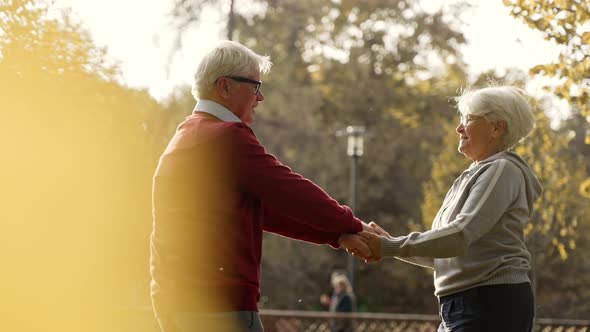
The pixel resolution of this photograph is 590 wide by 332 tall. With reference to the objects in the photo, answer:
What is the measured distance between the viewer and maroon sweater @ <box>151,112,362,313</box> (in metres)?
3.14

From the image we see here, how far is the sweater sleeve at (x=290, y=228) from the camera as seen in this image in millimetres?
3799

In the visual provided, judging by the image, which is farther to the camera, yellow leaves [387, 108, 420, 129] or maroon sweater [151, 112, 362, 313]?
yellow leaves [387, 108, 420, 129]

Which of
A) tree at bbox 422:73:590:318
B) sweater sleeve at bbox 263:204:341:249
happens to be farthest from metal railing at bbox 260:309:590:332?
sweater sleeve at bbox 263:204:341:249

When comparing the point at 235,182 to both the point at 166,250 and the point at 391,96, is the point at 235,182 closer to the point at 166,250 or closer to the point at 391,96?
the point at 166,250

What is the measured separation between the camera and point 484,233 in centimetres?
355

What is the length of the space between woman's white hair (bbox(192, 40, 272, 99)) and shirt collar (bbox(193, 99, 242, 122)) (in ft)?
0.19

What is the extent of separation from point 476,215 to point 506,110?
53 centimetres

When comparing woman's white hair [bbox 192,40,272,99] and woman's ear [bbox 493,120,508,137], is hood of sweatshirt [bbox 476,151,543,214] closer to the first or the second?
woman's ear [bbox 493,120,508,137]

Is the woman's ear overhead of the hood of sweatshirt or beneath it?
overhead

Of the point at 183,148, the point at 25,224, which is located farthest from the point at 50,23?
the point at 183,148

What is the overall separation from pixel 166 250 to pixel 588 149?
2790 centimetres

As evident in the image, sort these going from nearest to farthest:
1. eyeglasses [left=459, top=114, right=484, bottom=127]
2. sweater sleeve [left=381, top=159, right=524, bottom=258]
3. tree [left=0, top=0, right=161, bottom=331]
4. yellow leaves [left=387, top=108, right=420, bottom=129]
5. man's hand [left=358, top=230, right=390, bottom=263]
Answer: sweater sleeve [left=381, top=159, right=524, bottom=258]
man's hand [left=358, top=230, right=390, bottom=263]
eyeglasses [left=459, top=114, right=484, bottom=127]
tree [left=0, top=0, right=161, bottom=331]
yellow leaves [left=387, top=108, right=420, bottom=129]

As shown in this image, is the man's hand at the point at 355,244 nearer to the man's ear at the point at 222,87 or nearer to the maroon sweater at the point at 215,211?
the maroon sweater at the point at 215,211

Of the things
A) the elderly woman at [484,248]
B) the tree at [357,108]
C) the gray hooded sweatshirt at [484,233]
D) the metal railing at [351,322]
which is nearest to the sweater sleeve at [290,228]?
the elderly woman at [484,248]
